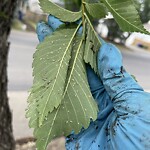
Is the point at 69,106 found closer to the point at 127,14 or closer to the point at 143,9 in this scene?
the point at 127,14

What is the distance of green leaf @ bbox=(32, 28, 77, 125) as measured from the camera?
92 centimetres

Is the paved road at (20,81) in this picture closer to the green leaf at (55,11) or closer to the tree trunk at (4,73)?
the tree trunk at (4,73)

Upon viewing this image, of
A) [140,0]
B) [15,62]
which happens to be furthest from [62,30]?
[15,62]

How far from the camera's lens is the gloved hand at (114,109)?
103 centimetres

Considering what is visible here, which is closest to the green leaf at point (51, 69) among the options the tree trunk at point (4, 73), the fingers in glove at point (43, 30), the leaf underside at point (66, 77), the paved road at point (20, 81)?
the leaf underside at point (66, 77)

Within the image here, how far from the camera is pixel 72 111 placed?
943 mm

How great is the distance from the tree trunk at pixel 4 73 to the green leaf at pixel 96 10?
4.12 ft

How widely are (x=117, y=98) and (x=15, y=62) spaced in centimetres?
740

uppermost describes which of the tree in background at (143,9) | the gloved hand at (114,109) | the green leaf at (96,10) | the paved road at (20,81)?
the green leaf at (96,10)

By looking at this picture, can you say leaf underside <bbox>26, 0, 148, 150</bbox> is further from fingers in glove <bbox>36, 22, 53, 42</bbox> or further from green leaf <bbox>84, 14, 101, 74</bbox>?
fingers in glove <bbox>36, 22, 53, 42</bbox>

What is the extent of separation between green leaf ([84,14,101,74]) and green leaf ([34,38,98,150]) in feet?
0.07

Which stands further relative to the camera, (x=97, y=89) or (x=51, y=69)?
(x=97, y=89)

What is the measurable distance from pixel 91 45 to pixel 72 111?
0.20m

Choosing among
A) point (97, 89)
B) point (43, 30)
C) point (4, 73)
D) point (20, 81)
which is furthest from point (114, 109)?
point (20, 81)
